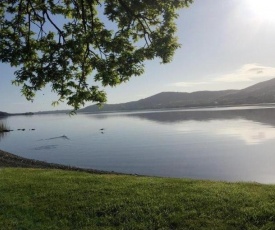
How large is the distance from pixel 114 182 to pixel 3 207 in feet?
21.6

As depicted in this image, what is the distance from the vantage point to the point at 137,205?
52.8ft

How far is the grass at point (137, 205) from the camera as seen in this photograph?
45.9 ft

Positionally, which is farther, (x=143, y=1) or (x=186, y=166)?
(x=186, y=166)

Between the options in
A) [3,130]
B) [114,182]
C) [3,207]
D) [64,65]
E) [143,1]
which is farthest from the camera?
[3,130]

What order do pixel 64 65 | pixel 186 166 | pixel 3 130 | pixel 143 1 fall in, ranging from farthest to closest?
pixel 3 130
pixel 186 166
pixel 64 65
pixel 143 1

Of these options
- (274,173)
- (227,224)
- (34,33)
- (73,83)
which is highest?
(34,33)

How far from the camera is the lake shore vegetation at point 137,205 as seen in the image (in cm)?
1400

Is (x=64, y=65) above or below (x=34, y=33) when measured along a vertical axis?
below

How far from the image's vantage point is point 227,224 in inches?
530

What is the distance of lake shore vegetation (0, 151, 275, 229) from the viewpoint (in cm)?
1400

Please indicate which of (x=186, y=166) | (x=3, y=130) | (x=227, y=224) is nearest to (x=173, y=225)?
(x=227, y=224)

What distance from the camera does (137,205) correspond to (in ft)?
52.8

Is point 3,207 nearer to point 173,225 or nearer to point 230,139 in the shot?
point 173,225

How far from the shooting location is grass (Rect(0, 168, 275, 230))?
45.9 feet
